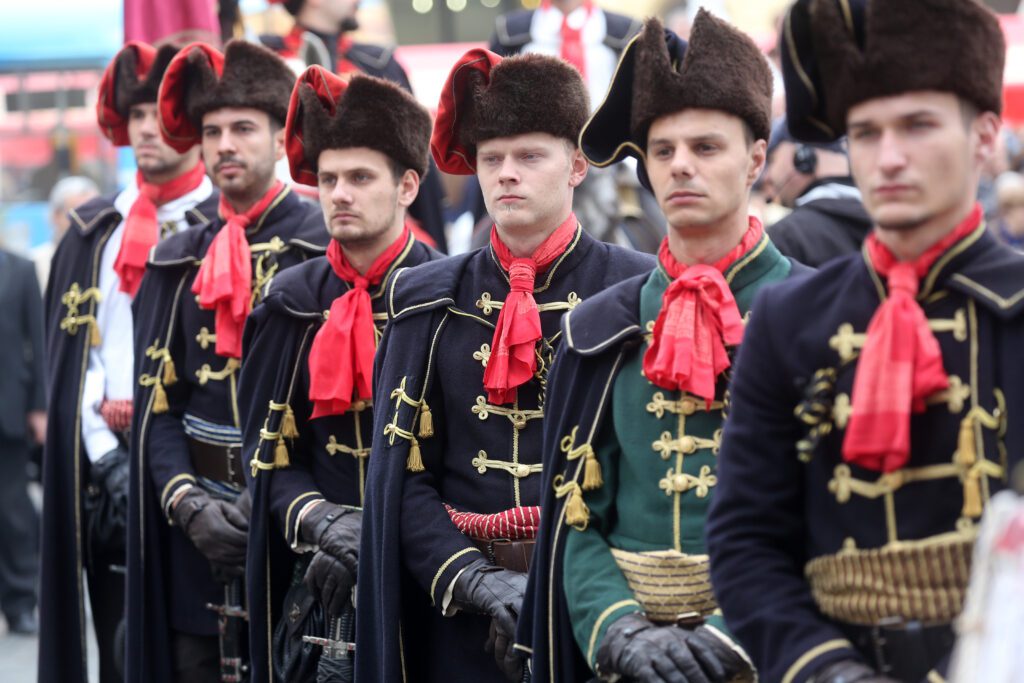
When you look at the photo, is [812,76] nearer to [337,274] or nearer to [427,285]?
[427,285]

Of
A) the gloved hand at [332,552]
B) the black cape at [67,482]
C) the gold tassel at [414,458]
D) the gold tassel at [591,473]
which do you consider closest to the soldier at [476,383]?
the gold tassel at [414,458]

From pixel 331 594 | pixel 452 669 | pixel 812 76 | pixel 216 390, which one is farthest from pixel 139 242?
pixel 812 76

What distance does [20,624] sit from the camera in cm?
949

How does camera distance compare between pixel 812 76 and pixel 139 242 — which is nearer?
pixel 812 76

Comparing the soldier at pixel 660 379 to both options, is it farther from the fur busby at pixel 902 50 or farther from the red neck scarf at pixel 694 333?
the fur busby at pixel 902 50

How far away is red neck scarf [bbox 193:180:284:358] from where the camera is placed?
577 centimetres

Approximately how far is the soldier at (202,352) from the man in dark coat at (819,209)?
172cm

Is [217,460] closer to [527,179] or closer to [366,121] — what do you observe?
[366,121]

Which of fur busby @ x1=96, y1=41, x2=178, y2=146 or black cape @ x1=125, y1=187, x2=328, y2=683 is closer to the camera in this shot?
black cape @ x1=125, y1=187, x2=328, y2=683

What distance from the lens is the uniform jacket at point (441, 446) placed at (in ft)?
15.0

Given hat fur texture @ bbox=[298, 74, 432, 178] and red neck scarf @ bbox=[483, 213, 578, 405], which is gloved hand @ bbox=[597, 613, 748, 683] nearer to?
red neck scarf @ bbox=[483, 213, 578, 405]

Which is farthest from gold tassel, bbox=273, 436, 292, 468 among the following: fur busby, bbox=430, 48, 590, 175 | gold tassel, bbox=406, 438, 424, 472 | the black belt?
the black belt

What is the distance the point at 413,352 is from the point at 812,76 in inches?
70.3

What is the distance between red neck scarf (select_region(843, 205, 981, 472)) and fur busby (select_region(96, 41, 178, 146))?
4209mm
